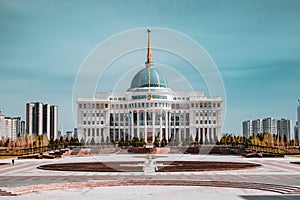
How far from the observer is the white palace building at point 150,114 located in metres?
96.0

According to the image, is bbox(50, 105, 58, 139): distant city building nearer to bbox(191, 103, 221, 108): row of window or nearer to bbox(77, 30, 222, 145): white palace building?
bbox(77, 30, 222, 145): white palace building

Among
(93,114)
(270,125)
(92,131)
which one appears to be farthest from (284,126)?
(92,131)

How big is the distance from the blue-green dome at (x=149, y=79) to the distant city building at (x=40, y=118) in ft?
135

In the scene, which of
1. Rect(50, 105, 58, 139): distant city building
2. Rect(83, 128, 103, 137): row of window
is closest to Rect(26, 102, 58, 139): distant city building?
Rect(50, 105, 58, 139): distant city building

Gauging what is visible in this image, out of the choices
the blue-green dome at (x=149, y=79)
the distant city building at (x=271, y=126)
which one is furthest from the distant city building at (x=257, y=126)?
the blue-green dome at (x=149, y=79)

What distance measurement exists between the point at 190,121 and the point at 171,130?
510 centimetres

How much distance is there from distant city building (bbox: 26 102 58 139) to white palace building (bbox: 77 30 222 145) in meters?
34.6

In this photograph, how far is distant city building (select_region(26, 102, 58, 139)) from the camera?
128 m

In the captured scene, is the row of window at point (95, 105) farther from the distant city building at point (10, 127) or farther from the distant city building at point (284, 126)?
the distant city building at point (284, 126)

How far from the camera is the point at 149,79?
100 m

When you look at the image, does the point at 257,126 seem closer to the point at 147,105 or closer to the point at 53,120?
the point at 147,105

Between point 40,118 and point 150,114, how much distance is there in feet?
160

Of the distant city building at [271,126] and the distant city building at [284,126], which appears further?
the distant city building at [271,126]

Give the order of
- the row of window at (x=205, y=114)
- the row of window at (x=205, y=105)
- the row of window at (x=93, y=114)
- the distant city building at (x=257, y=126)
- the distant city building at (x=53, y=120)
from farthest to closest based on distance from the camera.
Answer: the distant city building at (x=257, y=126), the distant city building at (x=53, y=120), the row of window at (x=93, y=114), the row of window at (x=205, y=114), the row of window at (x=205, y=105)
